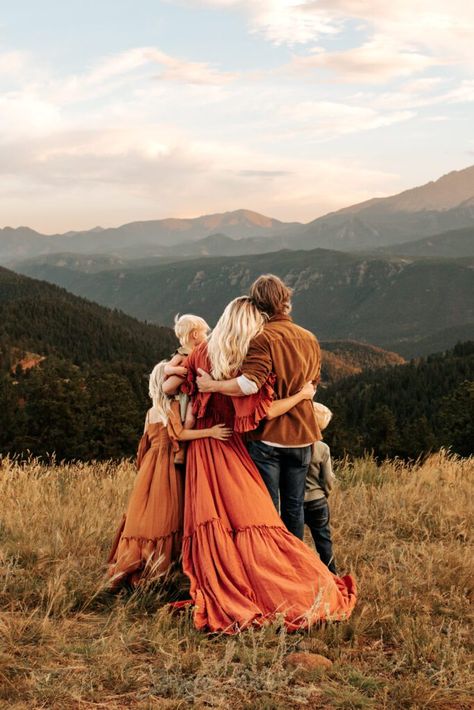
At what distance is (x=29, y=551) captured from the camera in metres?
5.12

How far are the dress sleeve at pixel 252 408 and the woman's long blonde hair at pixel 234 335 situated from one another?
0.23 metres

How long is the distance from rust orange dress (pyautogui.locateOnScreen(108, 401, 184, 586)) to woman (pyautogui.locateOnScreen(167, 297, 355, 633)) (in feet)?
0.59

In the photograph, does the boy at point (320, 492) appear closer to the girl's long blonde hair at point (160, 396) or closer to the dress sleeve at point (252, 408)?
the dress sleeve at point (252, 408)

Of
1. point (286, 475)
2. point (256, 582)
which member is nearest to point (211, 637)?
point (256, 582)

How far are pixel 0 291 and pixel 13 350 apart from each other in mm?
85828

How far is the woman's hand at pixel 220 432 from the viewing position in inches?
190

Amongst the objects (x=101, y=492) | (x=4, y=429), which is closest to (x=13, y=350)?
(x=4, y=429)

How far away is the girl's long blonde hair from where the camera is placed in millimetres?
5066

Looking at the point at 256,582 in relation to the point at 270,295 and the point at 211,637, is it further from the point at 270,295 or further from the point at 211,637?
the point at 270,295

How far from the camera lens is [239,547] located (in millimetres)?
4570

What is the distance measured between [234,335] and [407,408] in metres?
102

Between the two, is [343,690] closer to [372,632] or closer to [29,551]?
[372,632]

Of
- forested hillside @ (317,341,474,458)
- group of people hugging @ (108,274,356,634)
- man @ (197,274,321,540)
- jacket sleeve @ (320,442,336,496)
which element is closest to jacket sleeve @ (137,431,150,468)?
group of people hugging @ (108,274,356,634)

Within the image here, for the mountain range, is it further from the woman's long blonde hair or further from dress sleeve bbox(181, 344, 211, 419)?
the woman's long blonde hair
